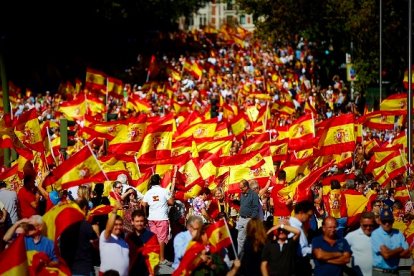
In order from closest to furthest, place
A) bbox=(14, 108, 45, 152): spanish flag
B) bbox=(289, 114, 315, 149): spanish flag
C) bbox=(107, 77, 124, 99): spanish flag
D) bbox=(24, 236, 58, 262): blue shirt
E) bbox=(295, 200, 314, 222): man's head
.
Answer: bbox=(24, 236, 58, 262): blue shirt
bbox=(295, 200, 314, 222): man's head
bbox=(14, 108, 45, 152): spanish flag
bbox=(289, 114, 315, 149): spanish flag
bbox=(107, 77, 124, 99): spanish flag


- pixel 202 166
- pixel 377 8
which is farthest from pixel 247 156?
pixel 377 8

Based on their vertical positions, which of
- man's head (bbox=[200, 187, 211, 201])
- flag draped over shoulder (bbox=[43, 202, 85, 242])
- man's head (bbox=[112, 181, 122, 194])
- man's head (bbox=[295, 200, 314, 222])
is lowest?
man's head (bbox=[200, 187, 211, 201])

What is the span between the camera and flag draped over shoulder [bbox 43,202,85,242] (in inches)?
732

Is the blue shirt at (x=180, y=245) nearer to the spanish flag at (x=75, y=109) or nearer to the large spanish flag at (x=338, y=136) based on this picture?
the large spanish flag at (x=338, y=136)

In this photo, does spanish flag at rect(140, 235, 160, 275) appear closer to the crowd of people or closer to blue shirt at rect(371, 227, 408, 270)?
the crowd of people

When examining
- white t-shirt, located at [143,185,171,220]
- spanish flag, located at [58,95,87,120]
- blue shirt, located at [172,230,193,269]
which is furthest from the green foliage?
blue shirt, located at [172,230,193,269]

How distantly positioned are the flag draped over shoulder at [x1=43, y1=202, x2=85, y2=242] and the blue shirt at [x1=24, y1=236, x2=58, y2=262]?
0.19 metres

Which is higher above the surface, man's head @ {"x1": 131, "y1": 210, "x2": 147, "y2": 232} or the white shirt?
man's head @ {"x1": 131, "y1": 210, "x2": 147, "y2": 232}

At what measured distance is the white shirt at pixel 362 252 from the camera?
61.3ft

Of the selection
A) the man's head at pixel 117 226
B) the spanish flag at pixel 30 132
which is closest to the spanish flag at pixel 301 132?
the spanish flag at pixel 30 132


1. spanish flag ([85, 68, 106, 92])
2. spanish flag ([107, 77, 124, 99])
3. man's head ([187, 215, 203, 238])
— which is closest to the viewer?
man's head ([187, 215, 203, 238])

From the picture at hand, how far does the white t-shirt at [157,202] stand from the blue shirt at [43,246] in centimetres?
524

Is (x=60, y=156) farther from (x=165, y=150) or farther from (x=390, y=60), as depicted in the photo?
(x=390, y=60)

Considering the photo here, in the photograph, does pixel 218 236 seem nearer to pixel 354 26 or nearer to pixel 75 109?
pixel 75 109
